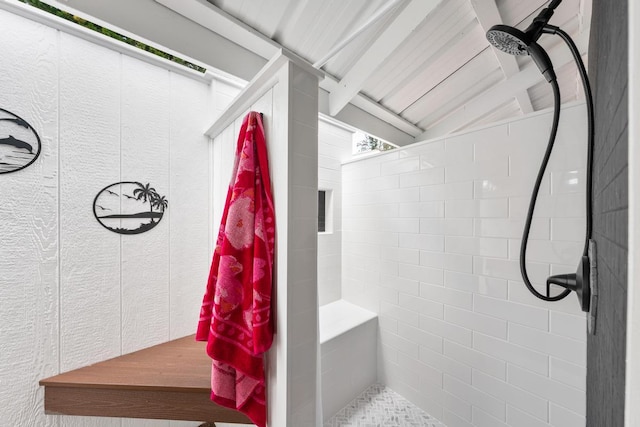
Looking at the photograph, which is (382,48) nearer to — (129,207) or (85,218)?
(129,207)

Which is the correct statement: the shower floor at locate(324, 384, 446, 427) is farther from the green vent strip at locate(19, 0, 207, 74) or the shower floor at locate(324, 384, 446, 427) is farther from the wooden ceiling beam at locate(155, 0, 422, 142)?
the green vent strip at locate(19, 0, 207, 74)

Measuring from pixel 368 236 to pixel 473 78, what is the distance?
137cm

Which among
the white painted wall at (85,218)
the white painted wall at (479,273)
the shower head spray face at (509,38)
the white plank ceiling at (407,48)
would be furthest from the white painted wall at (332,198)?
the shower head spray face at (509,38)

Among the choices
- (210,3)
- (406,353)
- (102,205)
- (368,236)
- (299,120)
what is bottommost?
(406,353)

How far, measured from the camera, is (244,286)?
82cm

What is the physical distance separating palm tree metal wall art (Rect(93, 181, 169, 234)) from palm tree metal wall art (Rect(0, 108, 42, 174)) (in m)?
0.25

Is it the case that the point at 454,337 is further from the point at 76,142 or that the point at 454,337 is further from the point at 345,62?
the point at 76,142

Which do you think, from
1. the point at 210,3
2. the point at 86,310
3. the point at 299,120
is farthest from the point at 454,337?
the point at 210,3

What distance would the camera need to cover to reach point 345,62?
1298 mm

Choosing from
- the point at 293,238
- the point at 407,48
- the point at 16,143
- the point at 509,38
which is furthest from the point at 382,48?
the point at 16,143

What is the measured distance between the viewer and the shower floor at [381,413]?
5.24 ft

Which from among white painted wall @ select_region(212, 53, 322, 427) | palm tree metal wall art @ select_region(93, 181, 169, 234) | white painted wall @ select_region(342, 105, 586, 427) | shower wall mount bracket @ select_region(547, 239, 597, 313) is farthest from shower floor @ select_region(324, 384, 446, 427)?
palm tree metal wall art @ select_region(93, 181, 169, 234)

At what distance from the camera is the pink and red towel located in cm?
79

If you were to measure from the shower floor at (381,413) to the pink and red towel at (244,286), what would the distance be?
115 centimetres
